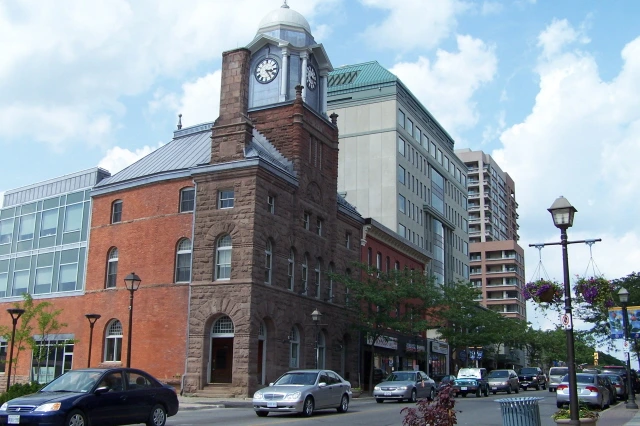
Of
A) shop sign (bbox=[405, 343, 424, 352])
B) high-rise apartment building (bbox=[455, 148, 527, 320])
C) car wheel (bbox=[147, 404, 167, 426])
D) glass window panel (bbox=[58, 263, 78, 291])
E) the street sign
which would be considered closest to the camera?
the street sign

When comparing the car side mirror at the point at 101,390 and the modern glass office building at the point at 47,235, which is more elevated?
the modern glass office building at the point at 47,235

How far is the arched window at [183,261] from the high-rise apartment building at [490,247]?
306 feet

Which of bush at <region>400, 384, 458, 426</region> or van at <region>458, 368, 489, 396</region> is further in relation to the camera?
van at <region>458, 368, 489, 396</region>

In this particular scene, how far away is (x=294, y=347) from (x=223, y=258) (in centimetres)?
649

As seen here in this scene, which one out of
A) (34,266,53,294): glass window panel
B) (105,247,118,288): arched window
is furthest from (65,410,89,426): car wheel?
(34,266,53,294): glass window panel

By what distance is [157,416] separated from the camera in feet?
54.5

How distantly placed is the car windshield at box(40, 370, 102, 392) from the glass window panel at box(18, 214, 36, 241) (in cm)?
3203

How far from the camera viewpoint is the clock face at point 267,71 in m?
42.7

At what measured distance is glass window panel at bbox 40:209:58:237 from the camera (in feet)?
143

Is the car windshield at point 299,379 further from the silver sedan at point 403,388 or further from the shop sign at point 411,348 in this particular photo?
the shop sign at point 411,348

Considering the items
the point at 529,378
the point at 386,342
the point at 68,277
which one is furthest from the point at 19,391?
the point at 529,378

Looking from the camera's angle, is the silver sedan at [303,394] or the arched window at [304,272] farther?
the arched window at [304,272]

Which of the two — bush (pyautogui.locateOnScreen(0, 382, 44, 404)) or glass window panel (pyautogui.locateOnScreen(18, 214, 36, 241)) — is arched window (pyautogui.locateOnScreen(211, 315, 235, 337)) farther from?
glass window panel (pyautogui.locateOnScreen(18, 214, 36, 241))

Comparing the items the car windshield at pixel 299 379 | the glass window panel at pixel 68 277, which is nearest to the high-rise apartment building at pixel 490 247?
the glass window panel at pixel 68 277
